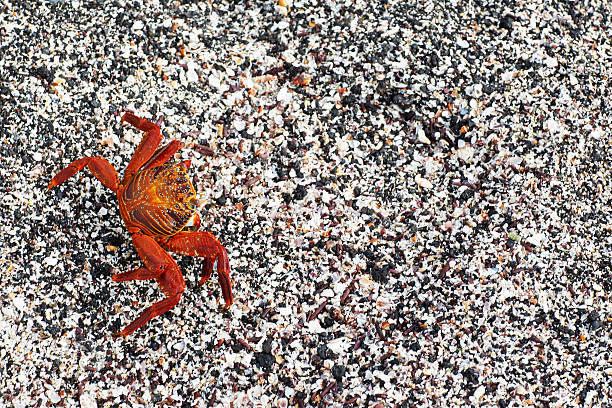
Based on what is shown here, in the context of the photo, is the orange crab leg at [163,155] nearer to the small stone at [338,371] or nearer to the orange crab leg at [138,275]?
the orange crab leg at [138,275]

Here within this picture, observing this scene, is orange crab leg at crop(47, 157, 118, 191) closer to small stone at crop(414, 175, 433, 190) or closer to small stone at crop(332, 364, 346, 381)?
small stone at crop(332, 364, 346, 381)

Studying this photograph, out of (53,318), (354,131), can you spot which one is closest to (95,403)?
(53,318)

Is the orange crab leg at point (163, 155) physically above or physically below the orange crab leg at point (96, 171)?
below

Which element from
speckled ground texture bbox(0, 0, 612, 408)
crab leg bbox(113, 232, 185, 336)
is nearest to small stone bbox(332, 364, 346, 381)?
speckled ground texture bbox(0, 0, 612, 408)

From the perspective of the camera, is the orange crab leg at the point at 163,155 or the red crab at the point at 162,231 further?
the orange crab leg at the point at 163,155

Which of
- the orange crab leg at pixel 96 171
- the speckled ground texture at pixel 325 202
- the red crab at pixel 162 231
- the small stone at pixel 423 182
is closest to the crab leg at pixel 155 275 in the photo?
the red crab at pixel 162 231

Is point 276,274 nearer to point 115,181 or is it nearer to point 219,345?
point 219,345
